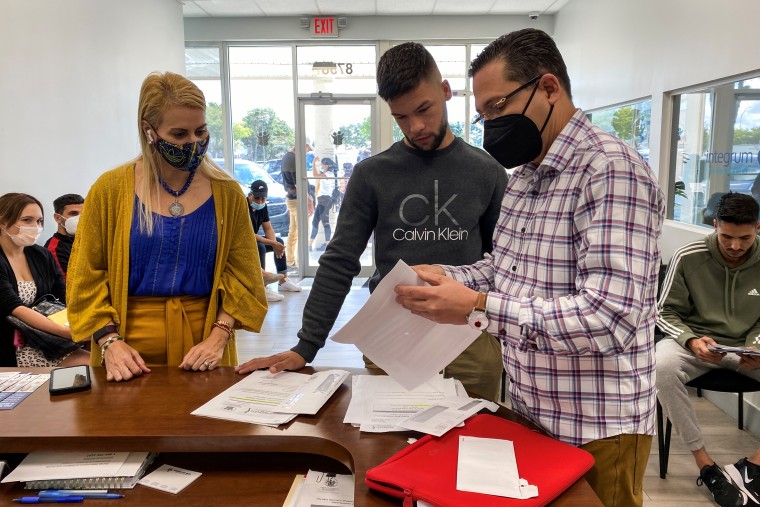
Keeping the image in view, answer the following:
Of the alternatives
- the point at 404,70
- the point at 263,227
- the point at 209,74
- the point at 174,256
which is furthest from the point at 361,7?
the point at 174,256

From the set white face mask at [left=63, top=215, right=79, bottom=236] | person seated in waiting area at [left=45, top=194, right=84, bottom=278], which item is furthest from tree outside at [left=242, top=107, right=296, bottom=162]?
white face mask at [left=63, top=215, right=79, bottom=236]

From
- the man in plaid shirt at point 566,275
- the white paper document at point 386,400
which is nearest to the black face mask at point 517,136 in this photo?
the man in plaid shirt at point 566,275

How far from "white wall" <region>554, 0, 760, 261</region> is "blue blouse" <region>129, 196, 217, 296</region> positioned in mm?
3526

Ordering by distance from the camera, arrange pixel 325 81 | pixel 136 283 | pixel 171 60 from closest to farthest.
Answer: pixel 136 283
pixel 171 60
pixel 325 81

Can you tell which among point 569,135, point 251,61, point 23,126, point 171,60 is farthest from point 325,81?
point 569,135

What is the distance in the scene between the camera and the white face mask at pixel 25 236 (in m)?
3.28

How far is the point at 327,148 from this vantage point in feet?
26.7

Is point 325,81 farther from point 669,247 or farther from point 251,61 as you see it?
point 669,247

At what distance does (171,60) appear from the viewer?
269 inches

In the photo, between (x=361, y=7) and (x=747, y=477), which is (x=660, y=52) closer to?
(x=747, y=477)

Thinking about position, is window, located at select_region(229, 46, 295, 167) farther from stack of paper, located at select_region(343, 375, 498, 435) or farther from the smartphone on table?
stack of paper, located at select_region(343, 375, 498, 435)

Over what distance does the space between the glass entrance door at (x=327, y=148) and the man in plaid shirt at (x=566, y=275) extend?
6.78 m

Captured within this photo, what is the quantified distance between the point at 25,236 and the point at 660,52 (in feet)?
16.6

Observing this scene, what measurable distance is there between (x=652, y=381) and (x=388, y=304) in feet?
1.85
